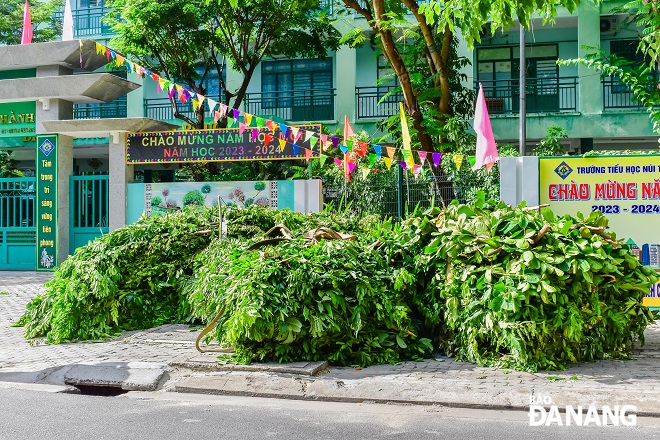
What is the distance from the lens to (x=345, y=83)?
24.4 metres

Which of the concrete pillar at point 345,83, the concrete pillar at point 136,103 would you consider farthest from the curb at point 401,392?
the concrete pillar at point 136,103

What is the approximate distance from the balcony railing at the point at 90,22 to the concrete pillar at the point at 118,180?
40.7 ft

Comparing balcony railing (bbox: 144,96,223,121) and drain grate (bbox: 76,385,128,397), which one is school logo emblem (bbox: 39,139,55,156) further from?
drain grate (bbox: 76,385,128,397)

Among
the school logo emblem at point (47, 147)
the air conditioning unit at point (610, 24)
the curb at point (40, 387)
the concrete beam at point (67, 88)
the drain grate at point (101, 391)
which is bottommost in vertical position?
the drain grate at point (101, 391)

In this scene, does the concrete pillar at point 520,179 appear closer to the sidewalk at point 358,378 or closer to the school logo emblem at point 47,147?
the sidewalk at point 358,378

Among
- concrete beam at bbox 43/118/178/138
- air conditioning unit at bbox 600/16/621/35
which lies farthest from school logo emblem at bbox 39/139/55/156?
air conditioning unit at bbox 600/16/621/35

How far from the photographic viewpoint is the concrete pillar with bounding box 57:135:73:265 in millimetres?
16797

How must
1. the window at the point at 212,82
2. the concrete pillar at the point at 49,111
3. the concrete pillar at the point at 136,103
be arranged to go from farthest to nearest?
the window at the point at 212,82
the concrete pillar at the point at 136,103
the concrete pillar at the point at 49,111

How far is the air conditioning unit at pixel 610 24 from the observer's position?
2360 centimetres

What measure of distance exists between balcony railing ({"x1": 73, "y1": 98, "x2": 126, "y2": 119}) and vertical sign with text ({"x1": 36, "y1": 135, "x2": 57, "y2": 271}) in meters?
9.94

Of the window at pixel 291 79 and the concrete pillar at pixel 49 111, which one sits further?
the window at pixel 291 79

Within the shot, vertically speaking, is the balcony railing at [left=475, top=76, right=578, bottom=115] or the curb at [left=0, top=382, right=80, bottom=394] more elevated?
the balcony railing at [left=475, top=76, right=578, bottom=115]

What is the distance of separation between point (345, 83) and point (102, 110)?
9.69m

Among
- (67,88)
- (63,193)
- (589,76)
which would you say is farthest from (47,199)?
(589,76)
